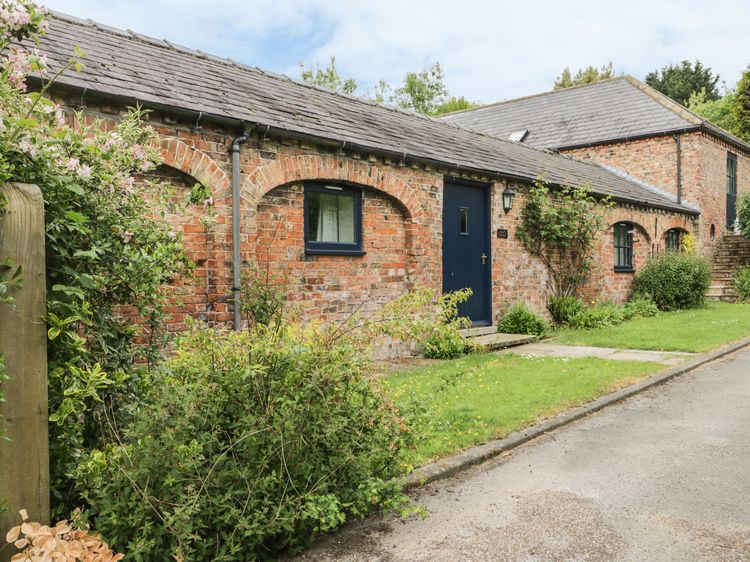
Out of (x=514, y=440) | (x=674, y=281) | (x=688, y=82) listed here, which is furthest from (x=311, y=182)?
(x=688, y=82)

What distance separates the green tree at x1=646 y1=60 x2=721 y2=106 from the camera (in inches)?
1865

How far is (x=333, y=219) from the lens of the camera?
339 inches

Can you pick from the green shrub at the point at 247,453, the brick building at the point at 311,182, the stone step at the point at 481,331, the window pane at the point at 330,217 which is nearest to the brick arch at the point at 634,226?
the brick building at the point at 311,182

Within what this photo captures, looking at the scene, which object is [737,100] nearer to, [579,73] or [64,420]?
[579,73]

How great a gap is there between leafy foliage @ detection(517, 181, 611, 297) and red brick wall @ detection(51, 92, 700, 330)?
0.76 meters

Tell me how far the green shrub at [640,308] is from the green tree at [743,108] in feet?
68.7

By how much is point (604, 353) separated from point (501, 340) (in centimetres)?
171

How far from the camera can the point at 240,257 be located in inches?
285

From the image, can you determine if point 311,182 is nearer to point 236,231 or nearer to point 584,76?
point 236,231

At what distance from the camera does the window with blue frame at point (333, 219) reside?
8.30 meters

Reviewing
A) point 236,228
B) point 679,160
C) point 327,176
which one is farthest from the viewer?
point 679,160

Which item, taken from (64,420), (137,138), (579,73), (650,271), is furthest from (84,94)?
(579,73)

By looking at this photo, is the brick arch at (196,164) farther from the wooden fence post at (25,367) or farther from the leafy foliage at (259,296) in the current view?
the wooden fence post at (25,367)

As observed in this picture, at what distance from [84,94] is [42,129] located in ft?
11.8
